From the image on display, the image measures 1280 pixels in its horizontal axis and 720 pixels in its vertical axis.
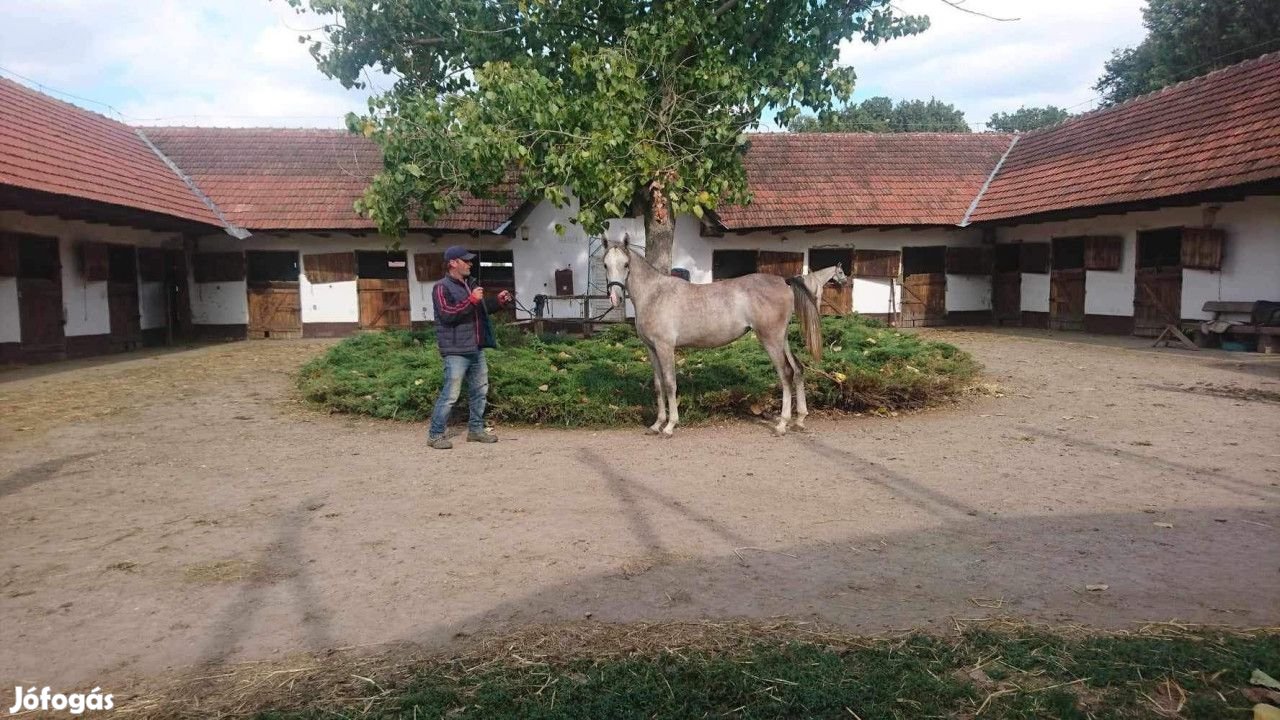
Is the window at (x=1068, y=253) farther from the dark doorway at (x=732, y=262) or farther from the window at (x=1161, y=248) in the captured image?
the dark doorway at (x=732, y=262)

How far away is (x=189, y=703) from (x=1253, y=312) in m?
15.5

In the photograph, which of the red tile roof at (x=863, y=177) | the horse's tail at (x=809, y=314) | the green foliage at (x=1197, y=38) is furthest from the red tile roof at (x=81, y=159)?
the green foliage at (x=1197, y=38)

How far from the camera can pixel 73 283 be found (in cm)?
1456

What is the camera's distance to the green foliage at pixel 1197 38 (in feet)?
75.6

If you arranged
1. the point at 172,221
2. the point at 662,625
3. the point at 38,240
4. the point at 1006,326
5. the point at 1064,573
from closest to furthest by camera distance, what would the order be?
the point at 662,625
the point at 1064,573
the point at 38,240
the point at 172,221
the point at 1006,326

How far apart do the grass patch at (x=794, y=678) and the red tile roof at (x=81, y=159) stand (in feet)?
36.9

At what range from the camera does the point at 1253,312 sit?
1258 cm

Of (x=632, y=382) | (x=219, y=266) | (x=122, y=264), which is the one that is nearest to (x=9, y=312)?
(x=122, y=264)

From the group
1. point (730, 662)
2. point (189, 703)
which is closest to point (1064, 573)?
point (730, 662)

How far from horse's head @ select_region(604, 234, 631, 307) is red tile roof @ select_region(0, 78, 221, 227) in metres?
8.85

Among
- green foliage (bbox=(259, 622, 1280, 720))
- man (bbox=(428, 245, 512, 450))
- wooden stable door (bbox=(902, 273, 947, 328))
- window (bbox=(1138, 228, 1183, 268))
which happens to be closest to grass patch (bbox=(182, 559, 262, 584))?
green foliage (bbox=(259, 622, 1280, 720))

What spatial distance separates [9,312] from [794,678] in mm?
15384

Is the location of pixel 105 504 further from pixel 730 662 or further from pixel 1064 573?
pixel 1064 573

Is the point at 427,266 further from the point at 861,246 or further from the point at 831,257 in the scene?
the point at 861,246
